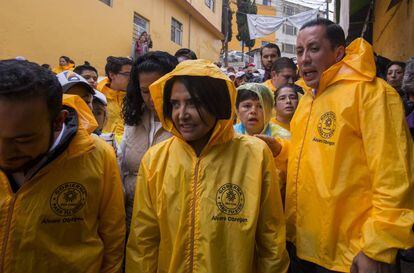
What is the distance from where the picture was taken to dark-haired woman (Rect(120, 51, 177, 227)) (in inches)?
97.7

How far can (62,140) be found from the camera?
167 cm

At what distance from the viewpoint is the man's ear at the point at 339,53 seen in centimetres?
235

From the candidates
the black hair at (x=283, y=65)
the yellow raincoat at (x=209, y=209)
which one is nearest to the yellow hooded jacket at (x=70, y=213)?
the yellow raincoat at (x=209, y=209)

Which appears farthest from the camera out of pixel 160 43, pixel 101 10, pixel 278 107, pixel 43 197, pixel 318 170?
pixel 160 43

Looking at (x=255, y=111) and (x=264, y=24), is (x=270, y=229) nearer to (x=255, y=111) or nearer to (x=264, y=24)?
(x=255, y=111)

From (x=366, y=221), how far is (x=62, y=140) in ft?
5.05

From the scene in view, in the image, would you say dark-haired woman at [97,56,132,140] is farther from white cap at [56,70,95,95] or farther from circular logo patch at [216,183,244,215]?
circular logo patch at [216,183,244,215]

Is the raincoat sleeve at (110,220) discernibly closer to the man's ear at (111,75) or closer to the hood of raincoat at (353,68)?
the hood of raincoat at (353,68)

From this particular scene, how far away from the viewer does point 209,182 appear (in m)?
1.91

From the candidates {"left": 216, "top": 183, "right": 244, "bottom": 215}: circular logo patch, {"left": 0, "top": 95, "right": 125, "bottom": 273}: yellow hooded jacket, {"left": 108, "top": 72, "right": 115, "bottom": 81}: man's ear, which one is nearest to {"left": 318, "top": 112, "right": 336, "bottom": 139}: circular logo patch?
{"left": 216, "top": 183, "right": 244, "bottom": 215}: circular logo patch

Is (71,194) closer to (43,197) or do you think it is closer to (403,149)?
(43,197)

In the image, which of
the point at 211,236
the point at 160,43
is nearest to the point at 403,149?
the point at 211,236

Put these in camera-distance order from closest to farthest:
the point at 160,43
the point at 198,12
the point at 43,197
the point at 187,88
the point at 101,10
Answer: the point at 43,197, the point at 187,88, the point at 101,10, the point at 160,43, the point at 198,12

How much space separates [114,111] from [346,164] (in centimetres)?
277
